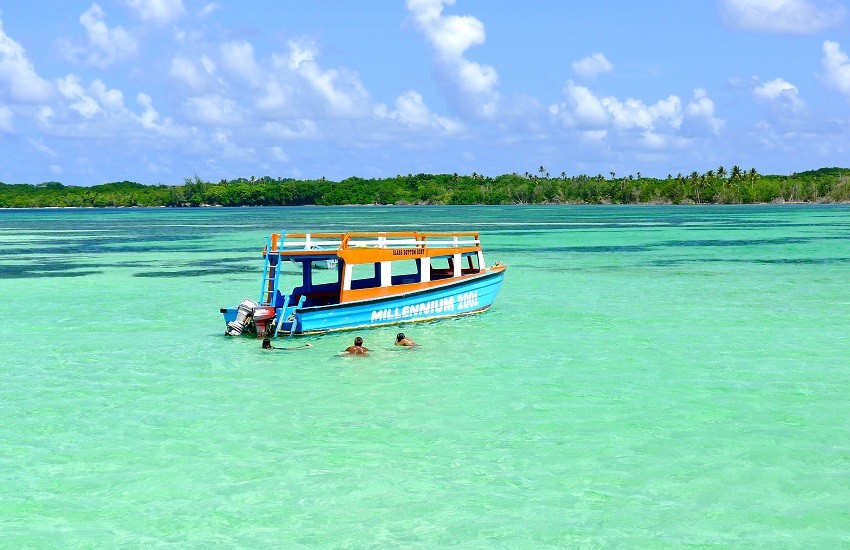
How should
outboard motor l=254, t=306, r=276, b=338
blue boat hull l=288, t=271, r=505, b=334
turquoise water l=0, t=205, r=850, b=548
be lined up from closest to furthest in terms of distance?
turquoise water l=0, t=205, r=850, b=548 < outboard motor l=254, t=306, r=276, b=338 < blue boat hull l=288, t=271, r=505, b=334

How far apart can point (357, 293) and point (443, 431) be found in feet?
36.8

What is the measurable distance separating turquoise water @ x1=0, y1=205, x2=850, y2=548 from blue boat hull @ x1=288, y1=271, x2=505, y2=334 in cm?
46

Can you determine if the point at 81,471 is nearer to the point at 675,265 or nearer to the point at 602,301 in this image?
the point at 602,301

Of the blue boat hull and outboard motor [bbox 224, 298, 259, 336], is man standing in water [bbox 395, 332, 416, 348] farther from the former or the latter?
outboard motor [bbox 224, 298, 259, 336]

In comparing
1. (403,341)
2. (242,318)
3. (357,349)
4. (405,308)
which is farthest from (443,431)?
(405,308)

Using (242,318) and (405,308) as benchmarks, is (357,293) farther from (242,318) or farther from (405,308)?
(242,318)

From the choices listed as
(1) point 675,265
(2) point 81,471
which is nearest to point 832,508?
(2) point 81,471

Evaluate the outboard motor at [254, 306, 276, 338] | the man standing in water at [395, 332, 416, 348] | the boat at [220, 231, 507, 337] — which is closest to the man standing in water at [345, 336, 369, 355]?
the man standing in water at [395, 332, 416, 348]

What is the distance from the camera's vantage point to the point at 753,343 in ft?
81.6

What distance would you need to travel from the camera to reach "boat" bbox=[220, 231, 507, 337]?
25641mm

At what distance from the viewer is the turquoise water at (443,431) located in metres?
12.2

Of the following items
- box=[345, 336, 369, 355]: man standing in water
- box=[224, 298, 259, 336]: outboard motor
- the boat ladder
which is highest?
the boat ladder

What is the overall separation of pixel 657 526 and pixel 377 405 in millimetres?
7385

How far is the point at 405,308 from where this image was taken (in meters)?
27.5
